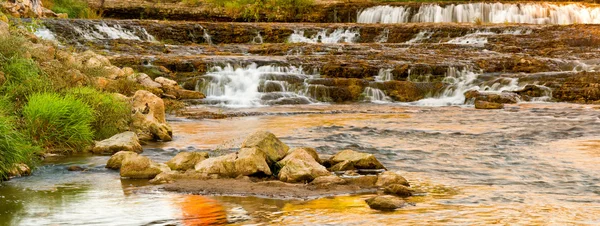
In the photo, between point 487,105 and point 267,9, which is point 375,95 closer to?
point 487,105

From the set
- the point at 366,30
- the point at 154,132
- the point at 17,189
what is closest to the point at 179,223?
the point at 17,189

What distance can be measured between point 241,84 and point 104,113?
28.4ft

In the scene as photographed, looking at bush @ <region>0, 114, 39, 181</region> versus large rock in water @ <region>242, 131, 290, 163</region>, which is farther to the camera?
large rock in water @ <region>242, 131, 290, 163</region>

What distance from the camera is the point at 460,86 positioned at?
2003 cm

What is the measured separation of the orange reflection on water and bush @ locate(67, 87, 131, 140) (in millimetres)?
4273

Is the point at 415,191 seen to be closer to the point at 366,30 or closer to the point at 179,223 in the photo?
the point at 179,223

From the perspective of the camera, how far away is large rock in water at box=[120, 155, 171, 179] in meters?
8.30

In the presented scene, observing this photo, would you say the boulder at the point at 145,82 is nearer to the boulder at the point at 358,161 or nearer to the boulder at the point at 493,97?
A: the boulder at the point at 493,97

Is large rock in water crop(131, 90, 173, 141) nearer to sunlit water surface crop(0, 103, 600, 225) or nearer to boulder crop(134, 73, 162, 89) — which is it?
sunlit water surface crop(0, 103, 600, 225)

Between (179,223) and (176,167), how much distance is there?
254cm

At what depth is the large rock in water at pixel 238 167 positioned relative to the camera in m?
8.09

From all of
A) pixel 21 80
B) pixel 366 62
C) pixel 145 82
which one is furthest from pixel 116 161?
pixel 366 62

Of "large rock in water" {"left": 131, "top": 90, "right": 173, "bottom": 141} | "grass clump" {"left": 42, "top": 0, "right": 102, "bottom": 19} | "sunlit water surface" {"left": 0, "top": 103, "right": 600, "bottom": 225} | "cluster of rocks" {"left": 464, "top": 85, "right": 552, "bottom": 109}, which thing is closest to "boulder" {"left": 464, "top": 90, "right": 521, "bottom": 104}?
"cluster of rocks" {"left": 464, "top": 85, "right": 552, "bottom": 109}

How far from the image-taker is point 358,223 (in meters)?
6.06
